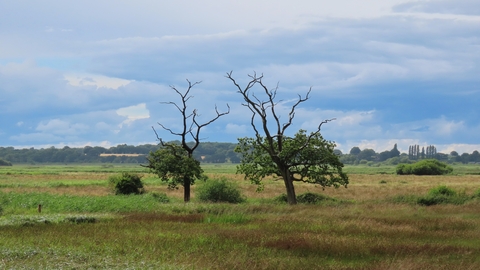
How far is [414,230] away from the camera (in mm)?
24859

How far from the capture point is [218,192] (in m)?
42.6

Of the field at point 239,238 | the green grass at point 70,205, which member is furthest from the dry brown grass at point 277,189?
the field at point 239,238

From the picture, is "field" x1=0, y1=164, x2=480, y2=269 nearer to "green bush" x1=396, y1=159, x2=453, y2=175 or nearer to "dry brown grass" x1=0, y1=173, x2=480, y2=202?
"dry brown grass" x1=0, y1=173, x2=480, y2=202

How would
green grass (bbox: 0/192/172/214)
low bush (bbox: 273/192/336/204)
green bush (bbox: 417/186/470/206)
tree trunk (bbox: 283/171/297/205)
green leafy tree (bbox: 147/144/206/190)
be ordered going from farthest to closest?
green leafy tree (bbox: 147/144/206/190)
low bush (bbox: 273/192/336/204)
tree trunk (bbox: 283/171/297/205)
green bush (bbox: 417/186/470/206)
green grass (bbox: 0/192/172/214)

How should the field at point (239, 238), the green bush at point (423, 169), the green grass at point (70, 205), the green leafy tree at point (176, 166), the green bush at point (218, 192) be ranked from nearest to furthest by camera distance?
the field at point (239, 238)
the green grass at point (70, 205)
the green bush at point (218, 192)
the green leafy tree at point (176, 166)
the green bush at point (423, 169)

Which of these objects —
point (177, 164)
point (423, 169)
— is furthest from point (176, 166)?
point (423, 169)

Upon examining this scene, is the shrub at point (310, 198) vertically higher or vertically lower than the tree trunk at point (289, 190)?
lower

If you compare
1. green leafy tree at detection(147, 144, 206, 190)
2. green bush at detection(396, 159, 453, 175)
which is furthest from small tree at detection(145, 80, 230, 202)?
green bush at detection(396, 159, 453, 175)

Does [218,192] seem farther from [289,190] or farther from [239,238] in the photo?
[239,238]

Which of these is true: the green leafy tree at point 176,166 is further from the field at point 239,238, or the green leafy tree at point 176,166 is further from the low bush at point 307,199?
the field at point 239,238

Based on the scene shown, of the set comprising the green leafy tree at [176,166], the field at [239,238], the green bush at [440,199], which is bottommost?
the field at [239,238]

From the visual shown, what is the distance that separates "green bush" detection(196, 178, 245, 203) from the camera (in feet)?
139

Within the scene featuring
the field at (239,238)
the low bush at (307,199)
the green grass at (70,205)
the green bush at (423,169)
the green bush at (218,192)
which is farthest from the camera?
the green bush at (423,169)

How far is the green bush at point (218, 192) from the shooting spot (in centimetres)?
4250
